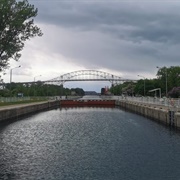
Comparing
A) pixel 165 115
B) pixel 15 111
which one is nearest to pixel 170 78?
pixel 15 111

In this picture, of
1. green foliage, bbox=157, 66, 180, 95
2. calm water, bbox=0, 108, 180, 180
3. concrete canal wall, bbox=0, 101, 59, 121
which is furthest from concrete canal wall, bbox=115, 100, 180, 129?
green foliage, bbox=157, 66, 180, 95

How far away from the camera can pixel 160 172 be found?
71.3 feet

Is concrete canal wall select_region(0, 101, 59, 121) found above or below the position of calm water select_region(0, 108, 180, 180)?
above

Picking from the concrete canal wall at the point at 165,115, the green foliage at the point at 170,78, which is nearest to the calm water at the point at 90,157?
the concrete canal wall at the point at 165,115

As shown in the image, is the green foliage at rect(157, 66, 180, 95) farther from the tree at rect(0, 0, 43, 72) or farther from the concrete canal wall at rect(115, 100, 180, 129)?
the tree at rect(0, 0, 43, 72)

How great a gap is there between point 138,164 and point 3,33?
99.6 ft

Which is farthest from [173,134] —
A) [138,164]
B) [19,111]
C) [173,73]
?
[173,73]

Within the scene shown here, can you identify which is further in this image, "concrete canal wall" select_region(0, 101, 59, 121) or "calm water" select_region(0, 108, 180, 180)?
"concrete canal wall" select_region(0, 101, 59, 121)

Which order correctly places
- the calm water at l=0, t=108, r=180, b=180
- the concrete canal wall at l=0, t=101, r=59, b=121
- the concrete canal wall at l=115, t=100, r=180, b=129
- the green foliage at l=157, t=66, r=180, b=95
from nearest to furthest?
the calm water at l=0, t=108, r=180, b=180
the concrete canal wall at l=115, t=100, r=180, b=129
the concrete canal wall at l=0, t=101, r=59, b=121
the green foliage at l=157, t=66, r=180, b=95

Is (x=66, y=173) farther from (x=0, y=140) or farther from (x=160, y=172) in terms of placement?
(x=0, y=140)

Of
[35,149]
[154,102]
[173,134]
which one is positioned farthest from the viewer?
[154,102]

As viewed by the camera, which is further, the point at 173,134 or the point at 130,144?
the point at 173,134

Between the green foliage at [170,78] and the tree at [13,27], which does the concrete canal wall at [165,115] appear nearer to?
the tree at [13,27]

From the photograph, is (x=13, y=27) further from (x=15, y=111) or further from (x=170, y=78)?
(x=170, y=78)
